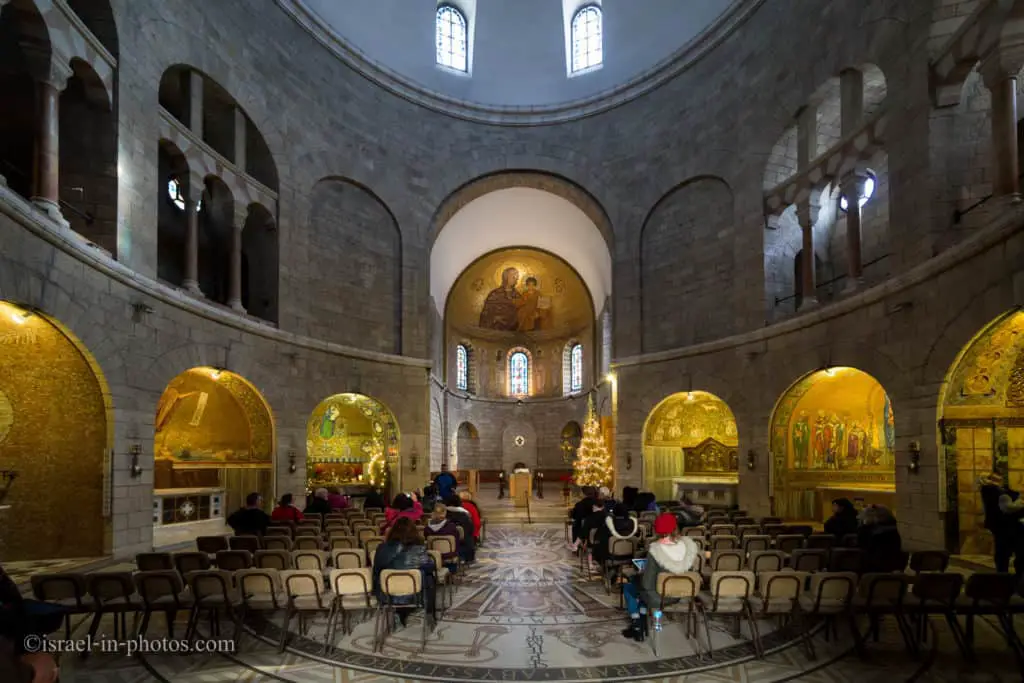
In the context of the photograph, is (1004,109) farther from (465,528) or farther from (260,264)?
(260,264)

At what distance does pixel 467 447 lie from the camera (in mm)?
36719

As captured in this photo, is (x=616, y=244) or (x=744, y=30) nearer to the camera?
(x=744, y=30)

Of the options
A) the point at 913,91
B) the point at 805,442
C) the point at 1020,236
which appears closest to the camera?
the point at 1020,236

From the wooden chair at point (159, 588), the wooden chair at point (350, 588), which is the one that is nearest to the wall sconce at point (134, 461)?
the wooden chair at point (159, 588)

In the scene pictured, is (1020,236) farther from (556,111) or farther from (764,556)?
(556,111)

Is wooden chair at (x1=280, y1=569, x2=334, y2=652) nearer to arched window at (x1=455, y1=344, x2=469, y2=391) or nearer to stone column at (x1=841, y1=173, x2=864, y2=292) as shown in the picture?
stone column at (x1=841, y1=173, x2=864, y2=292)

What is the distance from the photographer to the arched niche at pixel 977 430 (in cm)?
1082

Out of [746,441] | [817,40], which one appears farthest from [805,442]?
[817,40]

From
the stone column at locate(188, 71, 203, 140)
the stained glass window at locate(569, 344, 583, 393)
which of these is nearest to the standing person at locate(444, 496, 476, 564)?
the stone column at locate(188, 71, 203, 140)

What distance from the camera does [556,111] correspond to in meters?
24.2

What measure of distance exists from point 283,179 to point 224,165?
246 centimetres

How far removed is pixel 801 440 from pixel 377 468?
13213 mm

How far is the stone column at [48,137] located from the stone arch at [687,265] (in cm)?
1642

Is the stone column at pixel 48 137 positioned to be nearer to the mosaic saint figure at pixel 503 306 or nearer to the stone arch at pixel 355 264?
the stone arch at pixel 355 264
